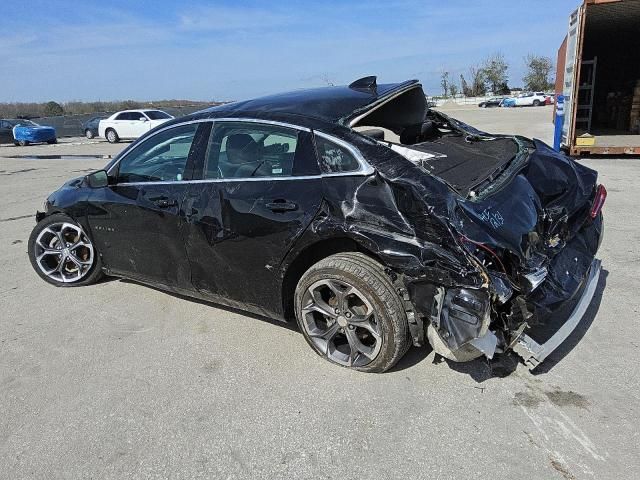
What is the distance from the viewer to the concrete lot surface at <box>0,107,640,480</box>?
95.5 inches

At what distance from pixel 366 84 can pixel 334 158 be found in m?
1.08

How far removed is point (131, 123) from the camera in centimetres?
2211

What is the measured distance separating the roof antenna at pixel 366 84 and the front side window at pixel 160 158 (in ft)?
4.13

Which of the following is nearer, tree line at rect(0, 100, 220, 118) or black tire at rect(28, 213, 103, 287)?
black tire at rect(28, 213, 103, 287)

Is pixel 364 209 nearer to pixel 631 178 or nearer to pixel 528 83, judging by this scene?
pixel 631 178

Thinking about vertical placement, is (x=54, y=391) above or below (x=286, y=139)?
below

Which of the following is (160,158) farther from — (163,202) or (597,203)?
(597,203)

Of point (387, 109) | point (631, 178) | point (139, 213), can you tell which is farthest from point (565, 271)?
point (631, 178)

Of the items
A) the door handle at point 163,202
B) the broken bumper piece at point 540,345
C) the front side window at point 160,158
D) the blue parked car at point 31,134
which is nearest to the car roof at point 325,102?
the front side window at point 160,158

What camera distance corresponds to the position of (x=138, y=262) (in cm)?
409

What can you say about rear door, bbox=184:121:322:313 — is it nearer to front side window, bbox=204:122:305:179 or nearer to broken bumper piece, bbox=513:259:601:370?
front side window, bbox=204:122:305:179

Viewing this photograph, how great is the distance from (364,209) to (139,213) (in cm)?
198

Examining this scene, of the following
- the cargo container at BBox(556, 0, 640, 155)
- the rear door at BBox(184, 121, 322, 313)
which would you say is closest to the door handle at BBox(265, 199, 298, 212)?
the rear door at BBox(184, 121, 322, 313)

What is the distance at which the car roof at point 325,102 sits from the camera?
10.9ft
